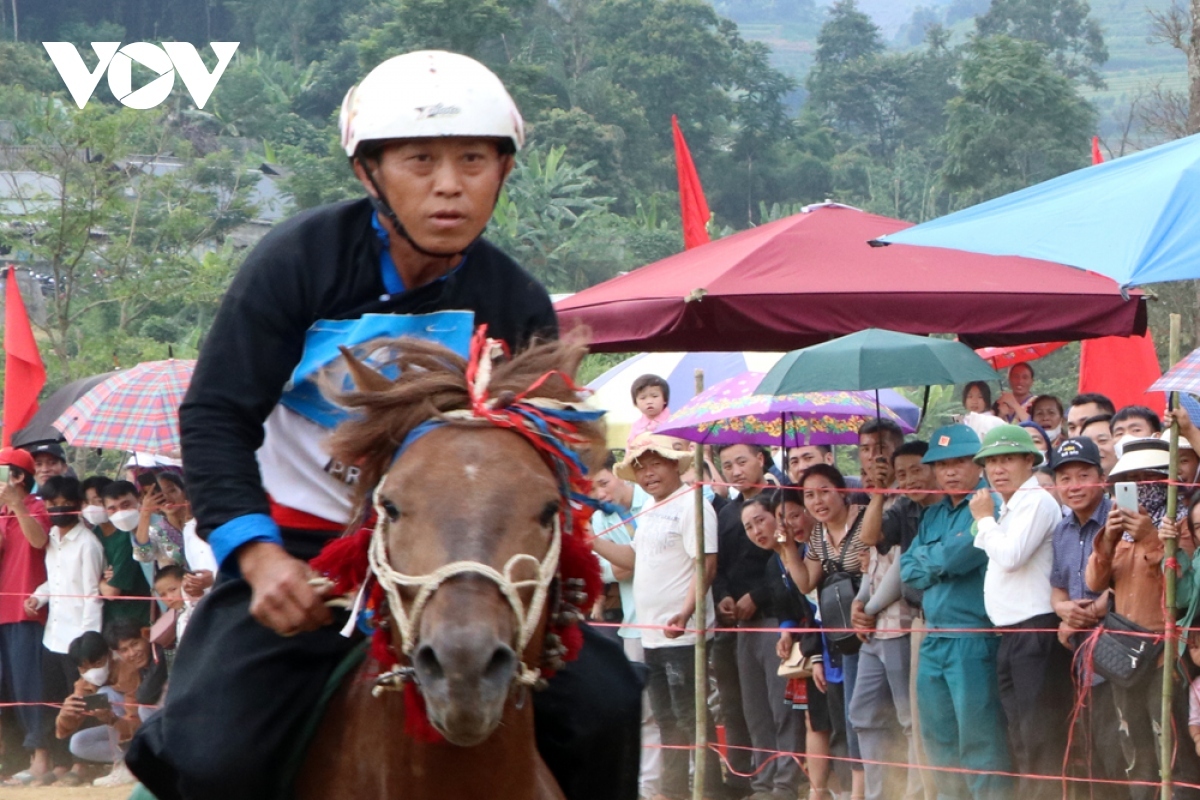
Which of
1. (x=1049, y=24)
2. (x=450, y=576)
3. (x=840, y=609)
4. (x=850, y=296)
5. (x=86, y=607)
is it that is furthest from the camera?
(x=1049, y=24)

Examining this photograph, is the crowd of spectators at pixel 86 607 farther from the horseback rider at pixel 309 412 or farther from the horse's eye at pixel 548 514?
the horse's eye at pixel 548 514

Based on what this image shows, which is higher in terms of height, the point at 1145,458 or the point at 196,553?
the point at 1145,458

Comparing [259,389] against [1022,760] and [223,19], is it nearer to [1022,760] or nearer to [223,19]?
[1022,760]

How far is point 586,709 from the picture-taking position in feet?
11.2

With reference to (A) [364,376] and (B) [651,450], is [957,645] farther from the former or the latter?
(A) [364,376]

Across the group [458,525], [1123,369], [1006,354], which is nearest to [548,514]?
[458,525]

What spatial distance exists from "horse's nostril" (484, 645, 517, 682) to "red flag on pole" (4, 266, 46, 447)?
36.7 feet

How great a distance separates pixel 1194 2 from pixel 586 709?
32.8 ft

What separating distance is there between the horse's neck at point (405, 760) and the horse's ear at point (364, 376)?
0.57 metres

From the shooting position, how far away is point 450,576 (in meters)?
2.60

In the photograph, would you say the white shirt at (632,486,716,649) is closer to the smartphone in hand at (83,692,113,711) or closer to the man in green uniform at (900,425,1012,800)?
the man in green uniform at (900,425,1012,800)

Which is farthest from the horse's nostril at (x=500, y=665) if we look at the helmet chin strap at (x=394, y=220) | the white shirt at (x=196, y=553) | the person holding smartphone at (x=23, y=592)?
the person holding smartphone at (x=23, y=592)

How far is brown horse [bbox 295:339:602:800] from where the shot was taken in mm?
2520

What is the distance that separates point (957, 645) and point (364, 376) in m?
5.50
